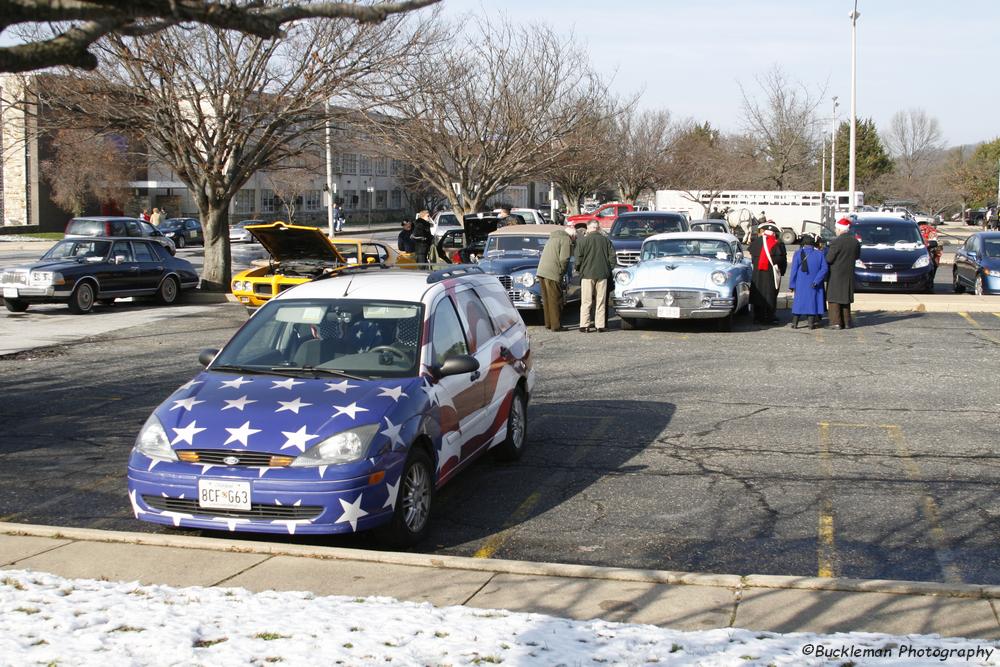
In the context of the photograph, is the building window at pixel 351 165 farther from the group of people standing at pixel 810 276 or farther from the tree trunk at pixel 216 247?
the group of people standing at pixel 810 276

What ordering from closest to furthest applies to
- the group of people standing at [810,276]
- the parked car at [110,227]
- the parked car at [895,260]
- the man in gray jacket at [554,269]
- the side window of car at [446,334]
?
the side window of car at [446,334], the group of people standing at [810,276], the man in gray jacket at [554,269], the parked car at [895,260], the parked car at [110,227]

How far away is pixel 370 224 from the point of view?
282ft

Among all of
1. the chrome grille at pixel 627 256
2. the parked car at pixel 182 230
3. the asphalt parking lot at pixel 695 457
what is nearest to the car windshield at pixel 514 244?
the chrome grille at pixel 627 256

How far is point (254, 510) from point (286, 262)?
44.1 feet

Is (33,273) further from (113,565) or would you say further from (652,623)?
(652,623)

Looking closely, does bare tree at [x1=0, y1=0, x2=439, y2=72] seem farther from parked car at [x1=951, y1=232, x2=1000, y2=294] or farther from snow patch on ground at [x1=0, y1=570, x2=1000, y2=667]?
parked car at [x1=951, y1=232, x2=1000, y2=294]

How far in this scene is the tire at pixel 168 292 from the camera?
887 inches

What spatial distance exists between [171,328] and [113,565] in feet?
41.6

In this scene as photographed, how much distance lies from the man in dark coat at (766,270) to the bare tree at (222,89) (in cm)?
898

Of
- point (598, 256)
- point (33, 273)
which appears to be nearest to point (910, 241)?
point (598, 256)

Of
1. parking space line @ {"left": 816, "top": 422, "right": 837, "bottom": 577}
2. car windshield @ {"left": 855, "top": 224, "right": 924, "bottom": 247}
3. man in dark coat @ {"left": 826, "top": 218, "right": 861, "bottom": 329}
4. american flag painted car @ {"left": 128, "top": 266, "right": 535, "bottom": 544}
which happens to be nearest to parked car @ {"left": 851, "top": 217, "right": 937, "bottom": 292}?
car windshield @ {"left": 855, "top": 224, "right": 924, "bottom": 247}

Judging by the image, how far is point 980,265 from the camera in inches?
904

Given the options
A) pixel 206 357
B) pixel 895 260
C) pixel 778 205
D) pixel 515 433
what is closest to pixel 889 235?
pixel 895 260

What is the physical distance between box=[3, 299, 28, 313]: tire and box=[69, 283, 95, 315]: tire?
901 mm
